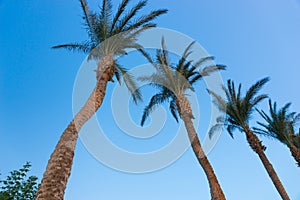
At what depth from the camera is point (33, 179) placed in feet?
31.1

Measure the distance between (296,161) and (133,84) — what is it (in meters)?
13.8

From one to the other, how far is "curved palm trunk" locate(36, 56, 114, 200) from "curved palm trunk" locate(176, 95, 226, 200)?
19.6 feet

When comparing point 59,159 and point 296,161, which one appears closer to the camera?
point 59,159

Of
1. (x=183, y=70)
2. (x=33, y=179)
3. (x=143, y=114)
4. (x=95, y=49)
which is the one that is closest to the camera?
(x=33, y=179)

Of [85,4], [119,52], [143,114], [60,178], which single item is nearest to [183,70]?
[143,114]

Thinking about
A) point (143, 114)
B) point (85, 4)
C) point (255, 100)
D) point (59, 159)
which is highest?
point (85, 4)

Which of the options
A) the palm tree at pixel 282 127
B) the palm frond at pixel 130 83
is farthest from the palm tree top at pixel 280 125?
the palm frond at pixel 130 83

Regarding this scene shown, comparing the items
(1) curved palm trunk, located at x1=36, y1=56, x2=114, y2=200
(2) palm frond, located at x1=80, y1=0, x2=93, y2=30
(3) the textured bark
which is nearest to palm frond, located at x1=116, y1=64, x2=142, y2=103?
(2) palm frond, located at x1=80, y1=0, x2=93, y2=30

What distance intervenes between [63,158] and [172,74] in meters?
10.7

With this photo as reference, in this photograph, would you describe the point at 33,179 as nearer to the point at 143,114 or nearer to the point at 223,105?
the point at 143,114

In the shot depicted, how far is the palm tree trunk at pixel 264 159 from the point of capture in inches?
633

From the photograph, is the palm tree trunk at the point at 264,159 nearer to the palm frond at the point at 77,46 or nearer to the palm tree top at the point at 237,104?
the palm tree top at the point at 237,104

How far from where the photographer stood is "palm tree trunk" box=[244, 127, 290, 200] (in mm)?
16066

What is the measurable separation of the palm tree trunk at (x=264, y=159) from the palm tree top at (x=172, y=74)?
16.9ft
